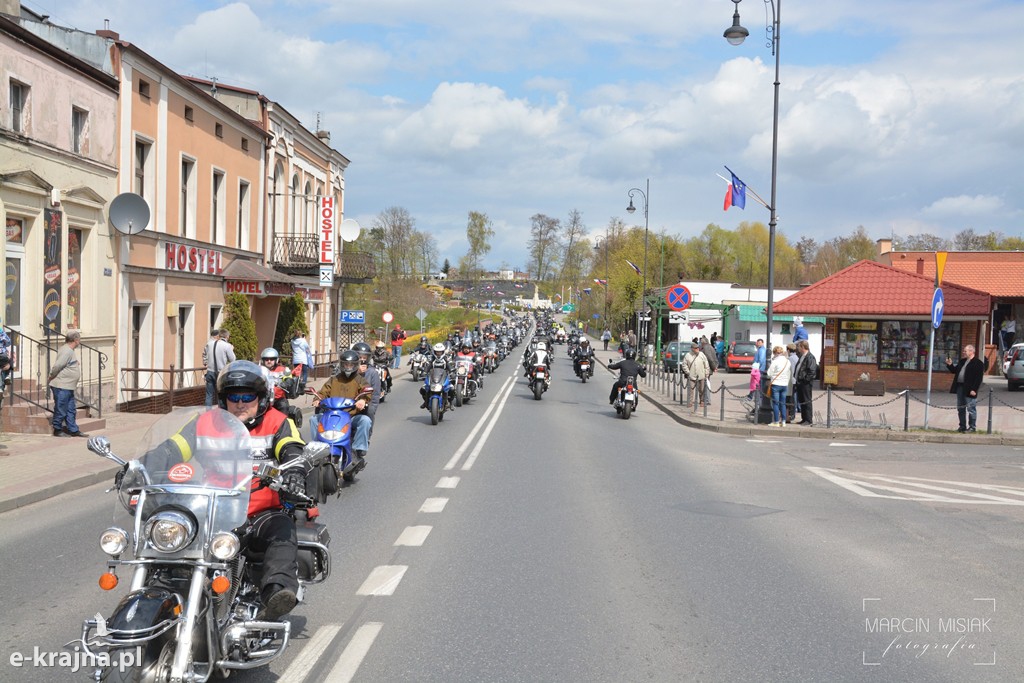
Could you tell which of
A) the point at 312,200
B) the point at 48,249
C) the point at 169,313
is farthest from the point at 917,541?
the point at 312,200

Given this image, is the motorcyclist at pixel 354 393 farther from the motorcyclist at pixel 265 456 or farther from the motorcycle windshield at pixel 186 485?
the motorcycle windshield at pixel 186 485

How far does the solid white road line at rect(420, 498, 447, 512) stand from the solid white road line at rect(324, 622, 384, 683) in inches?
151

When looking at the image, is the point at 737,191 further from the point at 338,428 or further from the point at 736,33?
the point at 338,428

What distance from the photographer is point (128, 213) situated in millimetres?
19250

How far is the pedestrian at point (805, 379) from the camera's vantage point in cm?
1939

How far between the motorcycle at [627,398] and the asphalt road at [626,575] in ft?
24.9

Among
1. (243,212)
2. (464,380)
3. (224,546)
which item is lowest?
(464,380)

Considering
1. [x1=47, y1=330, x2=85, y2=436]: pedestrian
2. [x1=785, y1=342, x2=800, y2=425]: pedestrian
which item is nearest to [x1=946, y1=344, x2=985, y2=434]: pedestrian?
[x1=785, y1=342, x2=800, y2=425]: pedestrian

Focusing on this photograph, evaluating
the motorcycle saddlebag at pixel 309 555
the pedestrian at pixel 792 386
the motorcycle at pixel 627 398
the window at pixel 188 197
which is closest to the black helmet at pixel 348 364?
the motorcycle saddlebag at pixel 309 555

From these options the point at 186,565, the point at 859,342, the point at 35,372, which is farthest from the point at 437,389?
the point at 859,342

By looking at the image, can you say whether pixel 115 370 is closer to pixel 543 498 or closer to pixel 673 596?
pixel 543 498

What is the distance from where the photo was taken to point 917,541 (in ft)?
27.9

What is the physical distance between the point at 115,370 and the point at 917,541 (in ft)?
54.5

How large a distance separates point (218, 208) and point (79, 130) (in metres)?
8.34
